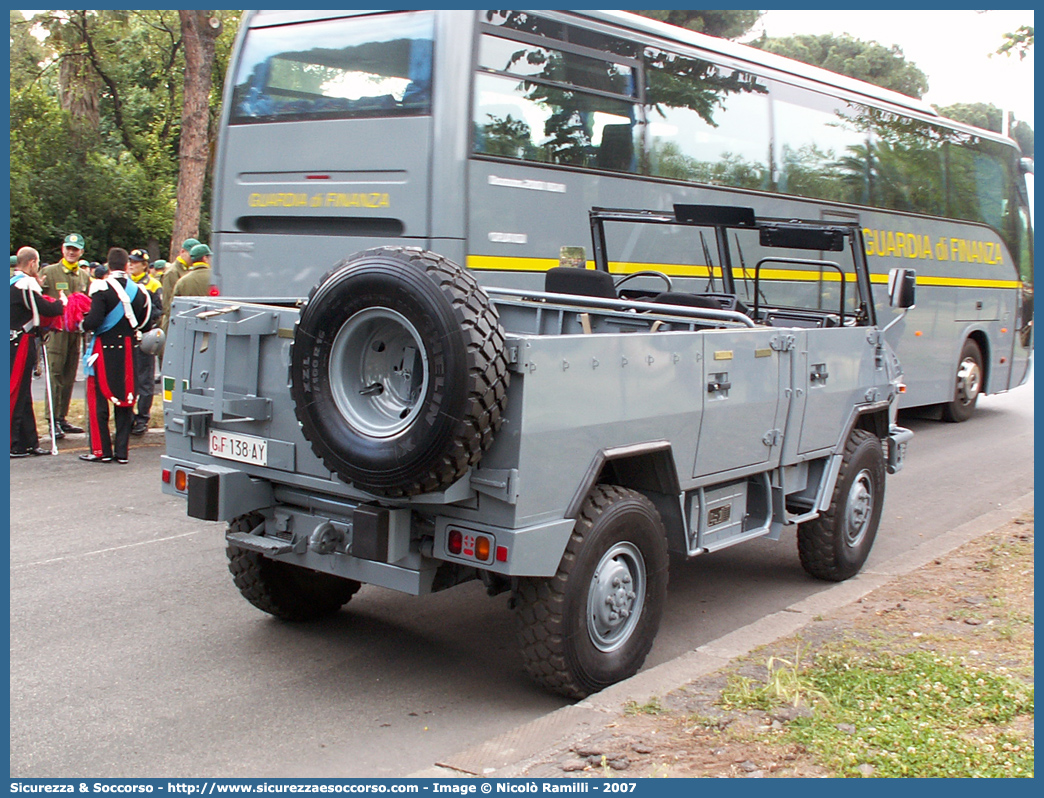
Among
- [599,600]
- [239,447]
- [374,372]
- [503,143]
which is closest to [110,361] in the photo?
[503,143]

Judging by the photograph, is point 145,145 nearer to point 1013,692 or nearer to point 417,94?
point 417,94

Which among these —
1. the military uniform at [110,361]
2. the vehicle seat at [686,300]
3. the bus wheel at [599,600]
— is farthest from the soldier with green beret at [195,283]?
the bus wheel at [599,600]

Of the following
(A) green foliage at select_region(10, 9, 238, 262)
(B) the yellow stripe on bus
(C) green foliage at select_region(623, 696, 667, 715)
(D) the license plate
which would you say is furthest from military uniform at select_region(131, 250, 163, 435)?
(A) green foliage at select_region(10, 9, 238, 262)

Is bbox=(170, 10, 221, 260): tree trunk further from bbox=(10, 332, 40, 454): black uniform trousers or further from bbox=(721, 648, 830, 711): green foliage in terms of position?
bbox=(721, 648, 830, 711): green foliage

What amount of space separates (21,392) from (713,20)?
27.7 m

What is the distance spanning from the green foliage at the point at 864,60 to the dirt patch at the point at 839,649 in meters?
43.1

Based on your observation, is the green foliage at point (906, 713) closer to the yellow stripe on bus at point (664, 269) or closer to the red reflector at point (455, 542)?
the red reflector at point (455, 542)

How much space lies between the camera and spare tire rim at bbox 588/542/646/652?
4.68m

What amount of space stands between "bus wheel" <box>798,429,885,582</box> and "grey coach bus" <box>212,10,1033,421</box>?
3.48 ft

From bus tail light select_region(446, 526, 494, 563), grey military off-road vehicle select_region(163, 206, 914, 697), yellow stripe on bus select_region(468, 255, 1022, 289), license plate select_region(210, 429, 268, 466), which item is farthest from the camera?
yellow stripe on bus select_region(468, 255, 1022, 289)

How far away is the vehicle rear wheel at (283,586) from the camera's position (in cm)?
548

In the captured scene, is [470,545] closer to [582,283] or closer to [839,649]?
[839,649]

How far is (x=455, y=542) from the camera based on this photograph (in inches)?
171

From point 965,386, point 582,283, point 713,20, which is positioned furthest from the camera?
point 713,20
